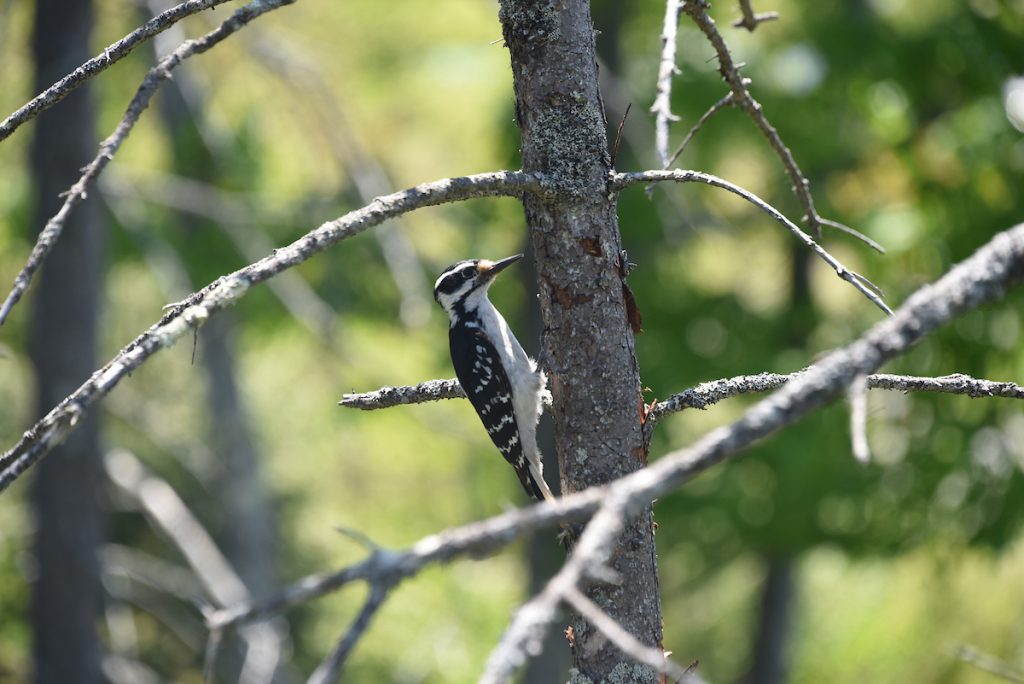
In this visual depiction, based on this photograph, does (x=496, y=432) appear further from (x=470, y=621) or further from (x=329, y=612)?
(x=329, y=612)

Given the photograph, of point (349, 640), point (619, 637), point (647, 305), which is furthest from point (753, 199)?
point (647, 305)

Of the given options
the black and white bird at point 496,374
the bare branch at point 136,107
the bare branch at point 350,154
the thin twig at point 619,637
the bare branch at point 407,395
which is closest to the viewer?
the thin twig at point 619,637

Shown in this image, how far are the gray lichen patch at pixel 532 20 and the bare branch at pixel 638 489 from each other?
1.31m

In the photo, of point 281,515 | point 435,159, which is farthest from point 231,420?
point 435,159

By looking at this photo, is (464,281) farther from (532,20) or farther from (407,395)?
(532,20)

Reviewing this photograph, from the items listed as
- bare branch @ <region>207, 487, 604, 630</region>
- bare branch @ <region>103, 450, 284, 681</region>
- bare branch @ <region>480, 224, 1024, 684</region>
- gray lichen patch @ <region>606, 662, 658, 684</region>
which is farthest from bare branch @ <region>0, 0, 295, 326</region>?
bare branch @ <region>103, 450, 284, 681</region>

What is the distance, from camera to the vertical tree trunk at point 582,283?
2.63m

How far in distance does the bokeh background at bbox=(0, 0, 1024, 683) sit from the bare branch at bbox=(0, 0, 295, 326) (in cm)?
352

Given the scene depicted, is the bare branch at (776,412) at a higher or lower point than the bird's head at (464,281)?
higher

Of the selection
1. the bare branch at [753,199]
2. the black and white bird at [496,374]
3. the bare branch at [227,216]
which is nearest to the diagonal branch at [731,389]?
the bare branch at [753,199]

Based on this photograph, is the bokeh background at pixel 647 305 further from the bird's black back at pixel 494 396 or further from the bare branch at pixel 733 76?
the bare branch at pixel 733 76

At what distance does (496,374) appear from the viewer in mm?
4953

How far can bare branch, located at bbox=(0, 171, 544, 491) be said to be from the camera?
1688 mm

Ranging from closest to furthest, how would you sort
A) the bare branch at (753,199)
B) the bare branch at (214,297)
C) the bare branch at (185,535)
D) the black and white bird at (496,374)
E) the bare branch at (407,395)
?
the bare branch at (214,297)
the bare branch at (753,199)
the bare branch at (407,395)
the black and white bird at (496,374)
the bare branch at (185,535)
